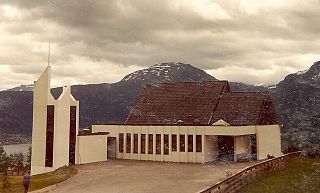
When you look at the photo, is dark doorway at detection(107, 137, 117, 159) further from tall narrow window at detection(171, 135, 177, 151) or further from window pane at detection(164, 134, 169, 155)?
tall narrow window at detection(171, 135, 177, 151)

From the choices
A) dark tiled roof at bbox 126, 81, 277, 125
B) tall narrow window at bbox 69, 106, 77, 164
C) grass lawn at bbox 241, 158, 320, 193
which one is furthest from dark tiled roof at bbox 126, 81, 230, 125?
grass lawn at bbox 241, 158, 320, 193

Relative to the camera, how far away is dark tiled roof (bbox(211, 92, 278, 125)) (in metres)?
53.5

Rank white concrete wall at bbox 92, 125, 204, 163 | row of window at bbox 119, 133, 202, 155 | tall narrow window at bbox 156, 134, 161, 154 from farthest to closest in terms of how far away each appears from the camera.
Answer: tall narrow window at bbox 156, 134, 161, 154
row of window at bbox 119, 133, 202, 155
white concrete wall at bbox 92, 125, 204, 163

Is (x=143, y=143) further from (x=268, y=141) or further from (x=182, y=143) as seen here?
(x=268, y=141)

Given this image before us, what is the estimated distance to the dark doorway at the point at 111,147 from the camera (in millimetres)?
57297

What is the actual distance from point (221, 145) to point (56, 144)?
20296 millimetres

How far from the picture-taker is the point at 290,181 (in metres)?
35.4

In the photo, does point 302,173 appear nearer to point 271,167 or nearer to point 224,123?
point 271,167

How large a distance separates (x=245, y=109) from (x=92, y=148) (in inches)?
785

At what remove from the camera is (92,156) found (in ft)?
169

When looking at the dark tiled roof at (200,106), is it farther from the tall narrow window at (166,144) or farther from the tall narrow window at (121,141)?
the tall narrow window at (166,144)

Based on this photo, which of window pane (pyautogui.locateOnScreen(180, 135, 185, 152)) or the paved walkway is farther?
window pane (pyautogui.locateOnScreen(180, 135, 185, 152))

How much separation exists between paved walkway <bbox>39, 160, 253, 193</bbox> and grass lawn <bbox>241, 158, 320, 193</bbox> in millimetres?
3278

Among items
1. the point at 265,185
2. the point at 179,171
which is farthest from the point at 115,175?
the point at 265,185
